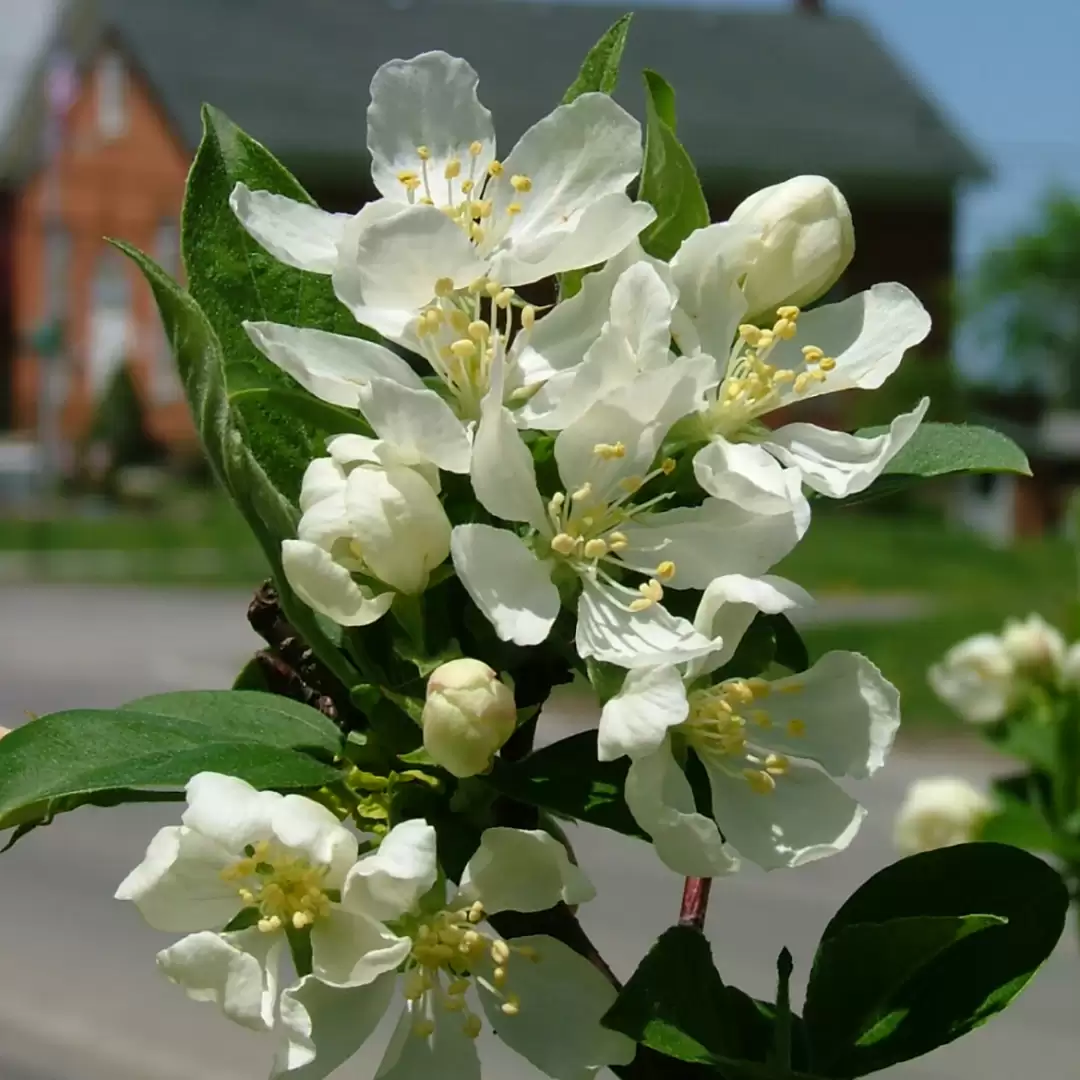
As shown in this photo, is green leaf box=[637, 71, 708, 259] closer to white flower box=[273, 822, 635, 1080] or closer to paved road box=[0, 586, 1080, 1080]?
white flower box=[273, 822, 635, 1080]

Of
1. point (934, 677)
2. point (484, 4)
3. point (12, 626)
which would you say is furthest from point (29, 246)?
point (934, 677)

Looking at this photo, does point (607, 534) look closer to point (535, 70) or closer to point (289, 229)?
point (289, 229)

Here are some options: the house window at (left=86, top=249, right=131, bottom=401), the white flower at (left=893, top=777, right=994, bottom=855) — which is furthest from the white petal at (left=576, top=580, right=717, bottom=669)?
the house window at (left=86, top=249, right=131, bottom=401)

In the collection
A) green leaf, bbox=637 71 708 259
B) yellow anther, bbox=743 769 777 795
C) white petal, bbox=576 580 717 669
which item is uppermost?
green leaf, bbox=637 71 708 259

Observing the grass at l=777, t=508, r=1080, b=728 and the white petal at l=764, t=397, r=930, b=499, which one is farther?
the grass at l=777, t=508, r=1080, b=728

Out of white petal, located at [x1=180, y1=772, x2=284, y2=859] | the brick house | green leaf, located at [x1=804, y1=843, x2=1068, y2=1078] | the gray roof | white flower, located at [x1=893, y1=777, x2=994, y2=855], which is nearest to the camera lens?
white petal, located at [x1=180, y1=772, x2=284, y2=859]

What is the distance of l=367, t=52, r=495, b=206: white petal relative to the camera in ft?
1.97

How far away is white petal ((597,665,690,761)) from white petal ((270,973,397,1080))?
0.35 ft

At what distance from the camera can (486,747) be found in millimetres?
482

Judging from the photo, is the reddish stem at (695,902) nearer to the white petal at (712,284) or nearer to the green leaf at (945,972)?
the green leaf at (945,972)

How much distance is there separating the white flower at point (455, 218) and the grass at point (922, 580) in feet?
19.2

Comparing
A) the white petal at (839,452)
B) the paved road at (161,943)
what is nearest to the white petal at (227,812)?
the white petal at (839,452)

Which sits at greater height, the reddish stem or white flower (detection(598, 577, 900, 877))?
white flower (detection(598, 577, 900, 877))

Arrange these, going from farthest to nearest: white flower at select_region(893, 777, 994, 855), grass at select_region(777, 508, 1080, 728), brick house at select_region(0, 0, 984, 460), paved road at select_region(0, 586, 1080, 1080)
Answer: brick house at select_region(0, 0, 984, 460) → grass at select_region(777, 508, 1080, 728) → paved road at select_region(0, 586, 1080, 1080) → white flower at select_region(893, 777, 994, 855)
